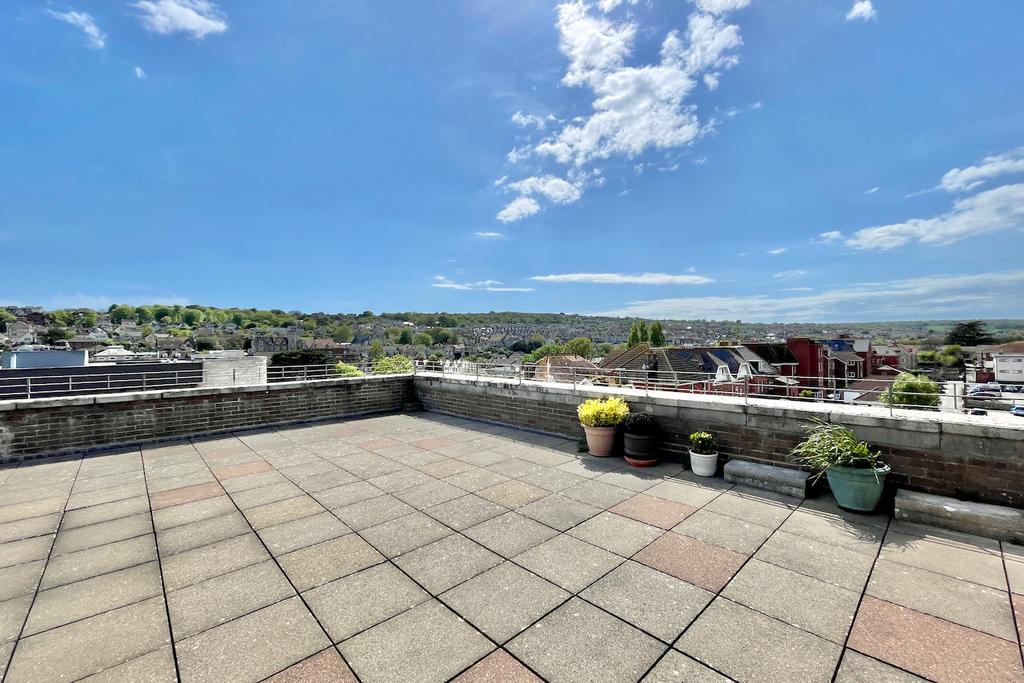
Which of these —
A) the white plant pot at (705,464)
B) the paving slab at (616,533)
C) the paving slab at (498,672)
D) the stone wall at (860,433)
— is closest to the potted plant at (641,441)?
the stone wall at (860,433)

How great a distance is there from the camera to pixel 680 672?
2.22 m

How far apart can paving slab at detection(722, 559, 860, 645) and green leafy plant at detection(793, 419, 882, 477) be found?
182 centimetres

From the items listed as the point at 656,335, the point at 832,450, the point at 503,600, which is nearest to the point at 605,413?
the point at 832,450

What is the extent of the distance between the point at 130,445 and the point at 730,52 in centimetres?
1434

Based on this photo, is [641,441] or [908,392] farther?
[641,441]

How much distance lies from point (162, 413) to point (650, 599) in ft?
29.6

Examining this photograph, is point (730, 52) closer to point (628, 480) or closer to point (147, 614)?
point (628, 480)

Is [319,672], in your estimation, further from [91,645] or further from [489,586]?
[91,645]

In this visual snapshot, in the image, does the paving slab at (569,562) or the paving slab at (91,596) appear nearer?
the paving slab at (91,596)

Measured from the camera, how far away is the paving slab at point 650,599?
262 centimetres

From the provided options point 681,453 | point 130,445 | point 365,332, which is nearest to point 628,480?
point 681,453

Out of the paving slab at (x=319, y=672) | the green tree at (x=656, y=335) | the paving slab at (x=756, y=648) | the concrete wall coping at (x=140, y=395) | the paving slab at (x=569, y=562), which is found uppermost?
the green tree at (x=656, y=335)

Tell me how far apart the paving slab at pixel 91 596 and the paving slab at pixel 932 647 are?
15.3 feet

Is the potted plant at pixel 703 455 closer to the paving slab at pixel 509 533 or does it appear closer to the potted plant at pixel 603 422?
the potted plant at pixel 603 422
